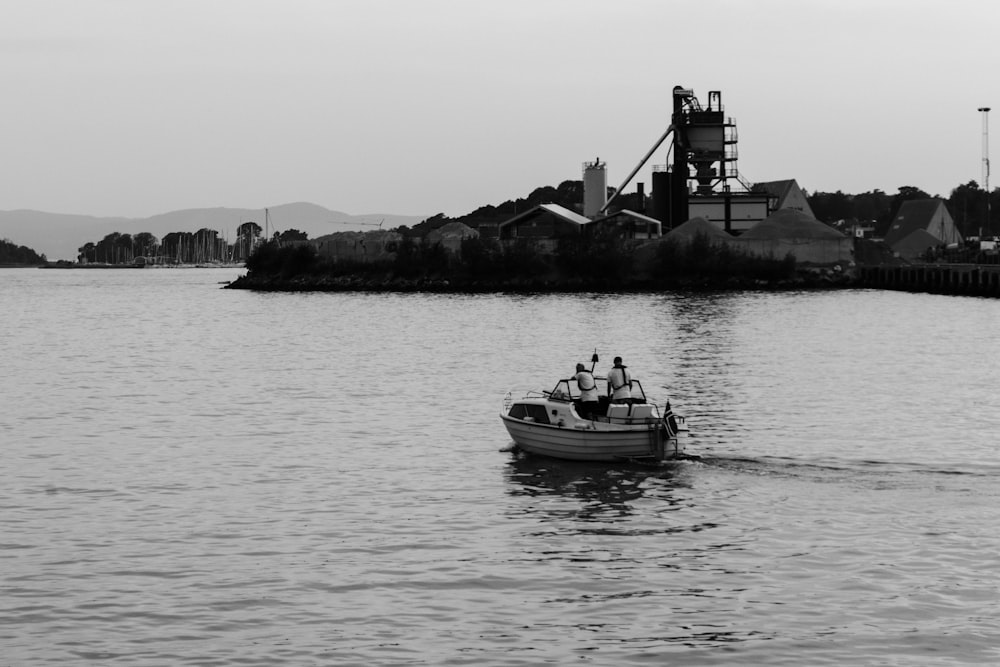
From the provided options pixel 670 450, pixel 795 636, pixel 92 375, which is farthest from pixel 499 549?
pixel 92 375

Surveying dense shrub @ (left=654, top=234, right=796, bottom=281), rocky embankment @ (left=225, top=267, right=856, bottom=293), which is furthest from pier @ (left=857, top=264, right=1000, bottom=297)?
dense shrub @ (left=654, top=234, right=796, bottom=281)

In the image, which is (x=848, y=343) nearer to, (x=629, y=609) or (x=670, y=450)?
(x=670, y=450)

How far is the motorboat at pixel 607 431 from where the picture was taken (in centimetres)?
3416

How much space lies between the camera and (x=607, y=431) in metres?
34.1

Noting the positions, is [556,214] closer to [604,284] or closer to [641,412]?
[604,284]

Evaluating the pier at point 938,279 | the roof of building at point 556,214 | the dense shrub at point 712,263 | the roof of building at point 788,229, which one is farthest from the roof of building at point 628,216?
the pier at point 938,279

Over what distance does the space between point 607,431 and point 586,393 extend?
1.51 m

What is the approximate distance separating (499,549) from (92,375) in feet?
148

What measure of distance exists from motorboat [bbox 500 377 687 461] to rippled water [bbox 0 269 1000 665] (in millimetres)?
509

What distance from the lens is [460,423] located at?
4481 centimetres

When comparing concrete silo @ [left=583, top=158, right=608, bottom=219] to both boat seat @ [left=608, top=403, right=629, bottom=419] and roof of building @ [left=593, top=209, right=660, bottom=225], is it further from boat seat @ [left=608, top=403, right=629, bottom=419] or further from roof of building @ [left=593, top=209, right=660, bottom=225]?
boat seat @ [left=608, top=403, right=629, bottom=419]

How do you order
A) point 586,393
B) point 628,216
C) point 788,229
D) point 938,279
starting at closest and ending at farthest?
1. point 586,393
2. point 938,279
3. point 788,229
4. point 628,216

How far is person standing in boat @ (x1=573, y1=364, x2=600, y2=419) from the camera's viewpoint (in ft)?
114

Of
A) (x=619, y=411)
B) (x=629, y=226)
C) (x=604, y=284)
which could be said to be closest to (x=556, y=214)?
(x=629, y=226)
